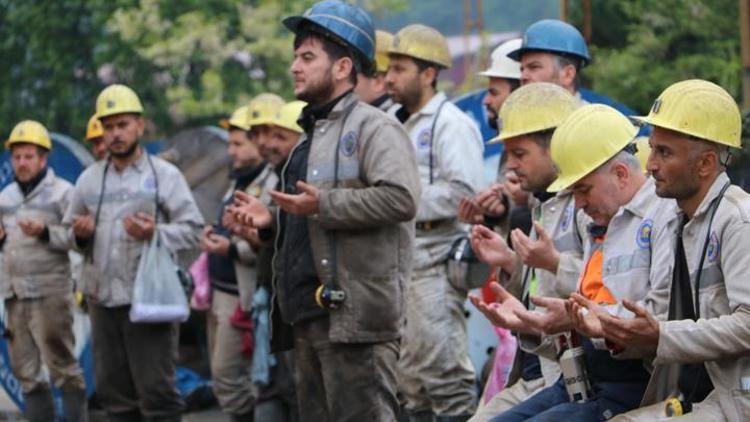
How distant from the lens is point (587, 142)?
249 inches

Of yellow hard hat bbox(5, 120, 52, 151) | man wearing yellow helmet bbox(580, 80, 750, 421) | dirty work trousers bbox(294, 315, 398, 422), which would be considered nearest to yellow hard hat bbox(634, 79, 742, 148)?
man wearing yellow helmet bbox(580, 80, 750, 421)

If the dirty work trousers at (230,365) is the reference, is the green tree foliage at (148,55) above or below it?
above

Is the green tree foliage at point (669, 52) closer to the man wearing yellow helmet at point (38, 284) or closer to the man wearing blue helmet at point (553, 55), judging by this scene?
the man wearing yellow helmet at point (38, 284)

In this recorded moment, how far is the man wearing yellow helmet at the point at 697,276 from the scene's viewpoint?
5465 millimetres

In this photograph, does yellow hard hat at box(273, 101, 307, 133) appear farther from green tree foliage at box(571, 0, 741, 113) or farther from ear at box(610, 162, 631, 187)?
green tree foliage at box(571, 0, 741, 113)

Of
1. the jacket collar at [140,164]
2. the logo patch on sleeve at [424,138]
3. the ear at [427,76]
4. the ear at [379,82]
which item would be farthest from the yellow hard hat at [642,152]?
the jacket collar at [140,164]

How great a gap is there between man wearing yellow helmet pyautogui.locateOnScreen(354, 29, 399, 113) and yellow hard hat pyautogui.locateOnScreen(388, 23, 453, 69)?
0.53 feet

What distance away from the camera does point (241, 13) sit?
24500mm

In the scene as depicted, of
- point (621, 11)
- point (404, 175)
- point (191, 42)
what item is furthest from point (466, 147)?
point (191, 42)

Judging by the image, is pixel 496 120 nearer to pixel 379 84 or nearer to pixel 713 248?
pixel 379 84

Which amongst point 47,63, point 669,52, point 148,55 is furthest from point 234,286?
point 47,63

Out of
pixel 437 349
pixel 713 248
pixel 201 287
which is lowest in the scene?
pixel 437 349

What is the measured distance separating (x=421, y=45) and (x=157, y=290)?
224 cm

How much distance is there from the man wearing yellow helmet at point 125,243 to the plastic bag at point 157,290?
8 cm
